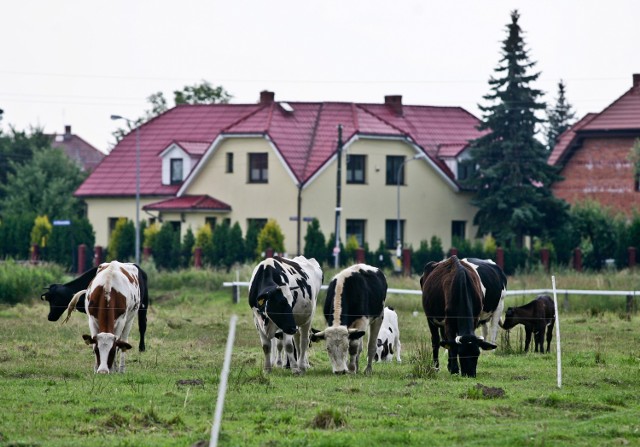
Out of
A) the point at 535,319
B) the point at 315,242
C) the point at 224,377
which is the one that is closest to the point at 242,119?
→ the point at 315,242

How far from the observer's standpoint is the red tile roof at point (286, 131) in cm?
6750

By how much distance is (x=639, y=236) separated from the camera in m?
62.3

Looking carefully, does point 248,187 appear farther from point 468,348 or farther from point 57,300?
point 468,348

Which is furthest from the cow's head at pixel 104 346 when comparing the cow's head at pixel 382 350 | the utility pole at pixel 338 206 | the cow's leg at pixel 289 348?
the utility pole at pixel 338 206

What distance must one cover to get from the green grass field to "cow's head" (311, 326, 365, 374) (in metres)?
0.40

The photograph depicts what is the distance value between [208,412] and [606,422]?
4.42m

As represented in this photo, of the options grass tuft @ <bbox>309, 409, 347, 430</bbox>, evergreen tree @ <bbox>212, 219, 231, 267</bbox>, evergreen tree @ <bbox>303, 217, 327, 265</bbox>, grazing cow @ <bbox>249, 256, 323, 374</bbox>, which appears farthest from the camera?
evergreen tree @ <bbox>212, 219, 231, 267</bbox>

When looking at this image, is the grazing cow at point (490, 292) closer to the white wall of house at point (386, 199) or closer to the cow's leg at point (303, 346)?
the cow's leg at point (303, 346)

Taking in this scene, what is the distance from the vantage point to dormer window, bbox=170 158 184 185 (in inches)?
2788

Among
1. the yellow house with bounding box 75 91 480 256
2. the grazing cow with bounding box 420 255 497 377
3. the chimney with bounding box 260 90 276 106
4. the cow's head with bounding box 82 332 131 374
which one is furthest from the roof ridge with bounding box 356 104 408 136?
the cow's head with bounding box 82 332 131 374

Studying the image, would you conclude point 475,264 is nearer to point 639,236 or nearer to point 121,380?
point 121,380

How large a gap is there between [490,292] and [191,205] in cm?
4333

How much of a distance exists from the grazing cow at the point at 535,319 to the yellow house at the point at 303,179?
119 ft

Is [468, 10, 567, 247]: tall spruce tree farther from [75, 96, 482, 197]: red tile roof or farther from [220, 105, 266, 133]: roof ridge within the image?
[220, 105, 266, 133]: roof ridge
